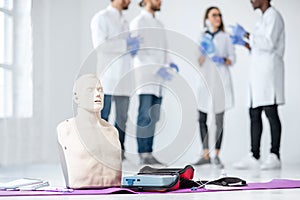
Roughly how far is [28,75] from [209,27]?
1.45 meters

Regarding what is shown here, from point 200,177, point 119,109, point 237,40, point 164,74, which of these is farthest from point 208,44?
point 164,74

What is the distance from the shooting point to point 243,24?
20.1 feet

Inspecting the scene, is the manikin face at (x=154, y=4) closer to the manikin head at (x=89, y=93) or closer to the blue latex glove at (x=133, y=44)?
the blue latex glove at (x=133, y=44)

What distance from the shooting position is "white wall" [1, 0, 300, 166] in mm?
5883

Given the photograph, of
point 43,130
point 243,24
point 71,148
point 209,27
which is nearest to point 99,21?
point 209,27

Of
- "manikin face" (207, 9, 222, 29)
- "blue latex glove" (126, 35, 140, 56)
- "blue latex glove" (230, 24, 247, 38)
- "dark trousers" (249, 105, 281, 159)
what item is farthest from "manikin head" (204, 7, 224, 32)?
"blue latex glove" (126, 35, 140, 56)

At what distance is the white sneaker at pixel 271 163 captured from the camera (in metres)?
4.98

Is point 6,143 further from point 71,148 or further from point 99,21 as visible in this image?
point 71,148

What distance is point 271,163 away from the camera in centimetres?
503

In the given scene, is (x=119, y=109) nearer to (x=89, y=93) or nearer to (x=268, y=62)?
(x=89, y=93)

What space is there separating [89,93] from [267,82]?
258cm

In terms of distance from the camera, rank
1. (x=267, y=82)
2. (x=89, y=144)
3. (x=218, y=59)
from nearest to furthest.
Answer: (x=89, y=144) < (x=267, y=82) < (x=218, y=59)

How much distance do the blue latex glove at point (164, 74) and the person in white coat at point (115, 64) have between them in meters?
0.17

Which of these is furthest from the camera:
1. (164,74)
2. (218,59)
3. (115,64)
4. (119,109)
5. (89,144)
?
(218,59)
